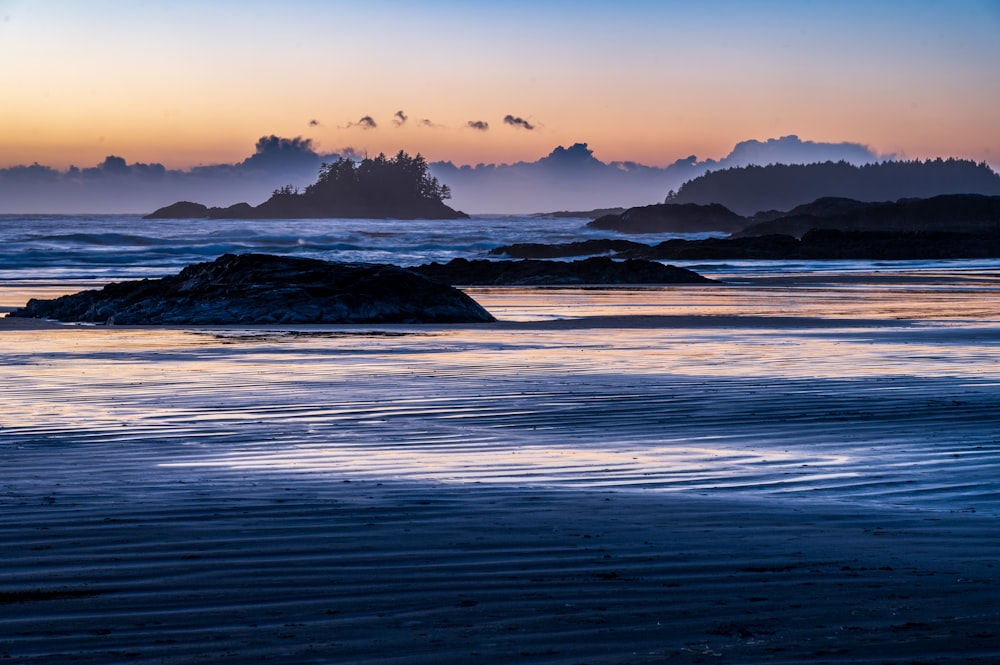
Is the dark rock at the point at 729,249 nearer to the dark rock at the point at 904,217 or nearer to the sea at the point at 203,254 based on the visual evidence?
the sea at the point at 203,254

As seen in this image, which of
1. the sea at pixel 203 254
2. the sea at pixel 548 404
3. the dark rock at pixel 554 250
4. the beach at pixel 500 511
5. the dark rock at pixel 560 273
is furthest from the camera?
the dark rock at pixel 554 250

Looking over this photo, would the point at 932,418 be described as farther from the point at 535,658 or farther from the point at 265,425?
the point at 535,658

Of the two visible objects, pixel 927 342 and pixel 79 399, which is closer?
pixel 79 399

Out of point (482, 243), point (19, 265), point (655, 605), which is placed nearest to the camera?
point (655, 605)

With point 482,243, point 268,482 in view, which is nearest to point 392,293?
point 268,482

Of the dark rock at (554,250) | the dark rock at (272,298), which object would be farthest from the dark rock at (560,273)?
the dark rock at (554,250)

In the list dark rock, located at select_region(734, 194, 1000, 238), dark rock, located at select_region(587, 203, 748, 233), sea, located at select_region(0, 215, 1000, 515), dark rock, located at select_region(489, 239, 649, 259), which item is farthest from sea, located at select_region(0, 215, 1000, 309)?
dark rock, located at select_region(587, 203, 748, 233)

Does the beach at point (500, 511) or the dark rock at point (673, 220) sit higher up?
the dark rock at point (673, 220)

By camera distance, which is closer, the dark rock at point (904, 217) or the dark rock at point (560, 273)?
the dark rock at point (560, 273)

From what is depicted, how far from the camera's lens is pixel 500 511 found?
502 centimetres

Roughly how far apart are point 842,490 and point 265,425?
3597mm

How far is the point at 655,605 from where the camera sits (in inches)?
145

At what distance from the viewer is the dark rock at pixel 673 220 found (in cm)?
12019

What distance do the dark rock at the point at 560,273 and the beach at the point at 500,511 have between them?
63.6ft
